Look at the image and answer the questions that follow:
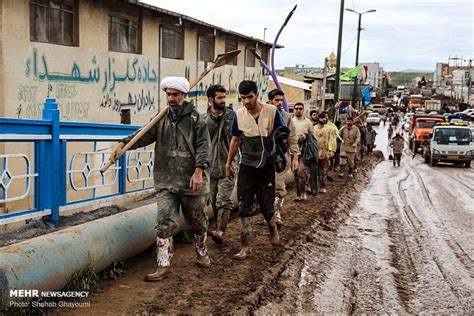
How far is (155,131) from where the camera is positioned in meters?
5.73

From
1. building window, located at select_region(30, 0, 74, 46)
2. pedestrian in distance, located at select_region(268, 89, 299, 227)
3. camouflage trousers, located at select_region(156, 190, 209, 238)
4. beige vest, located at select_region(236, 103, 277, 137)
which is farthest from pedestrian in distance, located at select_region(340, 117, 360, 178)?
camouflage trousers, located at select_region(156, 190, 209, 238)

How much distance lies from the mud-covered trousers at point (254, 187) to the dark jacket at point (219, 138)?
54 cm

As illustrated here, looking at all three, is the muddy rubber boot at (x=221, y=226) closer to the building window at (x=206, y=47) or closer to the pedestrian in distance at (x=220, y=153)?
the pedestrian in distance at (x=220, y=153)

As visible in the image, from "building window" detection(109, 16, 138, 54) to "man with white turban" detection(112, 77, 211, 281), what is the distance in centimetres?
899

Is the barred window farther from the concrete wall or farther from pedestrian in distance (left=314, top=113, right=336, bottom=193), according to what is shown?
pedestrian in distance (left=314, top=113, right=336, bottom=193)

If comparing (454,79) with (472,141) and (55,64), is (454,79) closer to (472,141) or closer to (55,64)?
(472,141)

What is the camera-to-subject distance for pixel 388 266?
23.0 feet

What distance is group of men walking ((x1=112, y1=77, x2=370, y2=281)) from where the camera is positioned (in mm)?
5648

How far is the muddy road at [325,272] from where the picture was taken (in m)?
5.25

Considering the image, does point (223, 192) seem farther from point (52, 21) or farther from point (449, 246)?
point (52, 21)

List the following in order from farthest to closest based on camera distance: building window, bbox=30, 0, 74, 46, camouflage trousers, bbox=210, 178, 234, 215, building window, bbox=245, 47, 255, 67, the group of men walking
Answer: building window, bbox=245, 47, 255, 67
building window, bbox=30, 0, 74, 46
camouflage trousers, bbox=210, 178, 234, 215
the group of men walking

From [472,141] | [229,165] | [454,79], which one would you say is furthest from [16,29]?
[454,79]

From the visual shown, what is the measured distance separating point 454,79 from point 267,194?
387 feet

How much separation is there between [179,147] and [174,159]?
13cm
